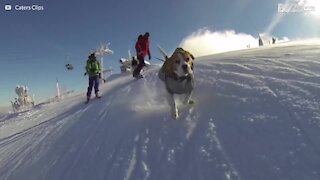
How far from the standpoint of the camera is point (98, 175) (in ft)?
22.4

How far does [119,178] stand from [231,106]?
3.00 m

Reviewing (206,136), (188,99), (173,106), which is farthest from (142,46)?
(206,136)

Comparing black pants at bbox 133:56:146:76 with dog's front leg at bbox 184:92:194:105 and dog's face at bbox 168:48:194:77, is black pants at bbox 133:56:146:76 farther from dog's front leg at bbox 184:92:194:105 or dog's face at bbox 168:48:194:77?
dog's face at bbox 168:48:194:77

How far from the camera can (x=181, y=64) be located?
802 cm

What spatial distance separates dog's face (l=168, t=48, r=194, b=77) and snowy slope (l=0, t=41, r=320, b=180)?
0.96m

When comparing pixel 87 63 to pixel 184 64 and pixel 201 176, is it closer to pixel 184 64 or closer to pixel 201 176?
pixel 184 64

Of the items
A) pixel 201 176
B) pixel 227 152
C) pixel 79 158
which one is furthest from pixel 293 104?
pixel 79 158

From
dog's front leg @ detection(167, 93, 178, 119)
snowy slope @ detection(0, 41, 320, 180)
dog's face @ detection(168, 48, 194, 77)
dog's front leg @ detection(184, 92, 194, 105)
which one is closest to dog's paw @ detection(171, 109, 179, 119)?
dog's front leg @ detection(167, 93, 178, 119)

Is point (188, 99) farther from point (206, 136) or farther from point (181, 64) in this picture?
point (206, 136)

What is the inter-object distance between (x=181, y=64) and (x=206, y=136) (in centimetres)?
174

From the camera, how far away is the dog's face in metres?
8.02

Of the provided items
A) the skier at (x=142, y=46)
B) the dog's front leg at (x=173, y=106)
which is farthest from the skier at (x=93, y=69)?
the dog's front leg at (x=173, y=106)

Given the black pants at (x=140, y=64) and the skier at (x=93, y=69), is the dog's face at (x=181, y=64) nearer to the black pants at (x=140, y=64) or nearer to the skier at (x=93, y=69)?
the skier at (x=93, y=69)

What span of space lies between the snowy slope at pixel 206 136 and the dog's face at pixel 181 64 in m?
0.96
